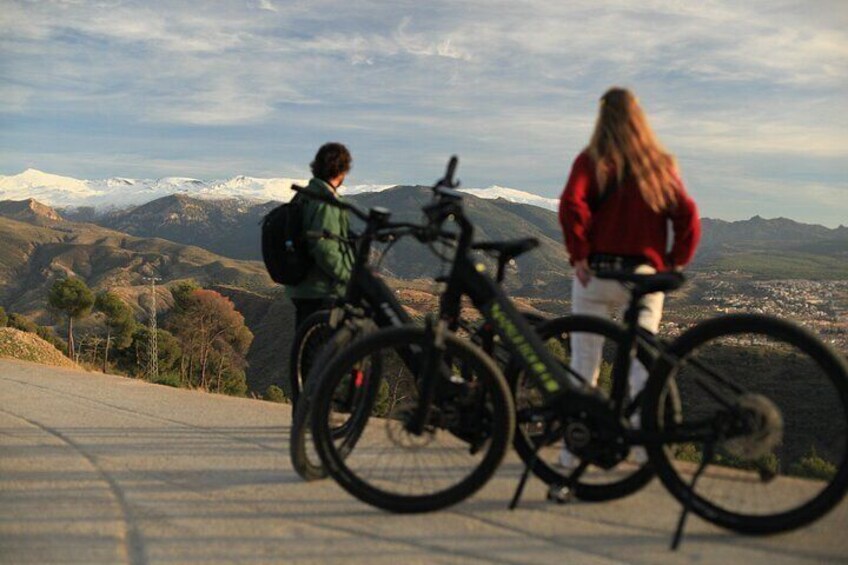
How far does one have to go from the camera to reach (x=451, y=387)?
3961mm

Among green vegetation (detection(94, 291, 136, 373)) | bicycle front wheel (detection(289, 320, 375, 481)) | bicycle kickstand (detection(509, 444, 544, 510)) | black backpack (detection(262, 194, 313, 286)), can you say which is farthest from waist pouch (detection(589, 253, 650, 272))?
green vegetation (detection(94, 291, 136, 373))

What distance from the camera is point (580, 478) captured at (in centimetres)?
423

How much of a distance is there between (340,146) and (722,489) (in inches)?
140

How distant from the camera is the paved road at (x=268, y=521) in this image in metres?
3.40

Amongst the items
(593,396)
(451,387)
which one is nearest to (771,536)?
(593,396)

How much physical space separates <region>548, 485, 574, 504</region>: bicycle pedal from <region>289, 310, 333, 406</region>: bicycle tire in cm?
191

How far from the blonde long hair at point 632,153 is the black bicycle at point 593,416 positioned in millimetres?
544

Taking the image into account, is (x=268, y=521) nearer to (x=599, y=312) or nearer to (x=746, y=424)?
(x=599, y=312)

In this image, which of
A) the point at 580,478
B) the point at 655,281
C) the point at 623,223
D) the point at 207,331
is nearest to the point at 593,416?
the point at 580,478

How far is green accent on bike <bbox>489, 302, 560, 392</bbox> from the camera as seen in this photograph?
383 centimetres

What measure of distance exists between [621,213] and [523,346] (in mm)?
952

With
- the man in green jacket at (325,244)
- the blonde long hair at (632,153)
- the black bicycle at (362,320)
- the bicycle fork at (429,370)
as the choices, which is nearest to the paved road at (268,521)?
the black bicycle at (362,320)

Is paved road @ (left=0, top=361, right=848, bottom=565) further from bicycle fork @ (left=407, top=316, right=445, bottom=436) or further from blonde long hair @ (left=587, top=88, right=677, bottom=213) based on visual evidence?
blonde long hair @ (left=587, top=88, right=677, bottom=213)

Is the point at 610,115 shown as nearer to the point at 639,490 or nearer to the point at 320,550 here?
the point at 639,490
